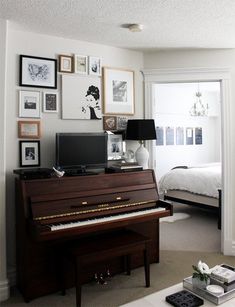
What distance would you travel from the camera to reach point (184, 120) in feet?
24.7

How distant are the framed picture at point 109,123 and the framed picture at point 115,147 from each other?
0.30 feet

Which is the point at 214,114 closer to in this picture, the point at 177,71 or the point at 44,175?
the point at 177,71

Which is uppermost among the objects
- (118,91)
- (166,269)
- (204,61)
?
(204,61)

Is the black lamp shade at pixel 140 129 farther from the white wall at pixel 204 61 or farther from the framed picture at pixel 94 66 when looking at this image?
the white wall at pixel 204 61

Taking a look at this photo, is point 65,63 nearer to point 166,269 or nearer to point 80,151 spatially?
point 80,151

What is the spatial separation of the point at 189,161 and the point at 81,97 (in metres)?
5.02

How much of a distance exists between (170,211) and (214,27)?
5.90 feet

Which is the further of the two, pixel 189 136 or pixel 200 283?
pixel 189 136

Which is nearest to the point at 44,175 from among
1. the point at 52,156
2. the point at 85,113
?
the point at 52,156

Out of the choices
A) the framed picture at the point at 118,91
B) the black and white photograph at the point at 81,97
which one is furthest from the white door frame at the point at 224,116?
the black and white photograph at the point at 81,97

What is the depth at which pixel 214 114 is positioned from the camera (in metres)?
8.05

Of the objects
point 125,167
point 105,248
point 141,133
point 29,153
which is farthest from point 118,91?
point 105,248

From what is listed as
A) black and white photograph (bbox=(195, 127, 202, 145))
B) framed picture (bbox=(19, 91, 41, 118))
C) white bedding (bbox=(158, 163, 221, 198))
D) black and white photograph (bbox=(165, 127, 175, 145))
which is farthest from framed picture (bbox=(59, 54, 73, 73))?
black and white photograph (bbox=(195, 127, 202, 145))

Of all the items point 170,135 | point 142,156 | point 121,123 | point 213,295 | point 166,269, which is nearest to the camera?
point 213,295
